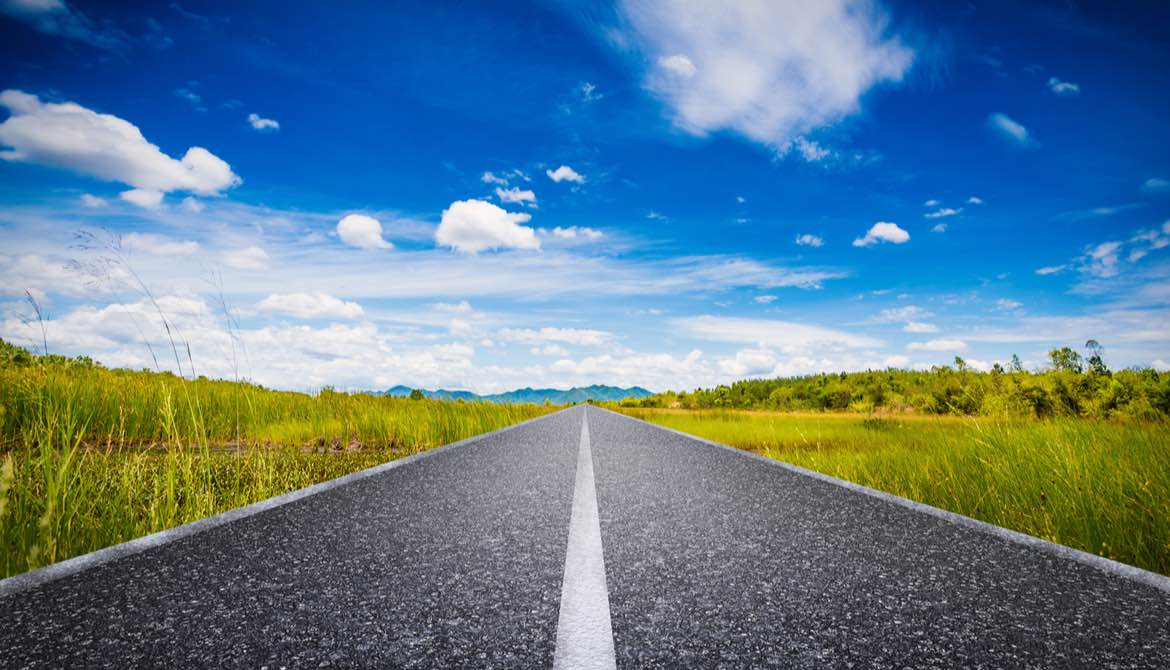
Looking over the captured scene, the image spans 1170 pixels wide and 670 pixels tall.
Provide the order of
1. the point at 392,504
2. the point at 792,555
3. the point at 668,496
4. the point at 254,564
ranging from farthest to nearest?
the point at 668,496
the point at 392,504
the point at 792,555
the point at 254,564

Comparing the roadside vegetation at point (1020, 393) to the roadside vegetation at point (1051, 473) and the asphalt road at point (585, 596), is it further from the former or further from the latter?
the asphalt road at point (585, 596)

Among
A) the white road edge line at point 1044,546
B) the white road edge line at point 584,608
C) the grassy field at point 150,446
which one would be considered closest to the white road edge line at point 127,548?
the grassy field at point 150,446

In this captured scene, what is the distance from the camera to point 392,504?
4.34 m

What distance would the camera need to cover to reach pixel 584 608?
2230 millimetres

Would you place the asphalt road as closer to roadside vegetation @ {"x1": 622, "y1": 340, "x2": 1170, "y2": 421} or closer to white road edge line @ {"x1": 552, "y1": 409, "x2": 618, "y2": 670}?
white road edge line @ {"x1": 552, "y1": 409, "x2": 618, "y2": 670}

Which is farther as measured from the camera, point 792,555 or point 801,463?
point 801,463

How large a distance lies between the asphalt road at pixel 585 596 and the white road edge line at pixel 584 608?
0.04ft

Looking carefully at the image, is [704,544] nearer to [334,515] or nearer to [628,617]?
[628,617]

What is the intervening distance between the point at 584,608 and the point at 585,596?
0.45ft

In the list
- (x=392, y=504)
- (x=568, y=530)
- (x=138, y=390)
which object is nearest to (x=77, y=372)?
(x=138, y=390)

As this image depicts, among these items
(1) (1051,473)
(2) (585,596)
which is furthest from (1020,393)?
(2) (585,596)

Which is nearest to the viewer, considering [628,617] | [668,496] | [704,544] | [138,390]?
[628,617]

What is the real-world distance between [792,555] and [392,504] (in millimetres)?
2730

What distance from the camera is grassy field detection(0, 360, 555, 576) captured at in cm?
362
